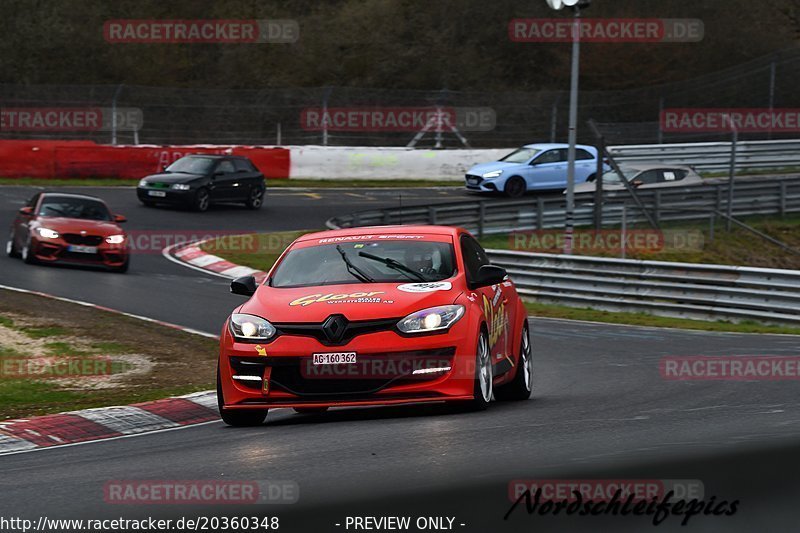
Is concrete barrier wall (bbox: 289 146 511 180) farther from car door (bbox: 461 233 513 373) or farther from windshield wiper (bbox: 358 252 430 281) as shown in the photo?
windshield wiper (bbox: 358 252 430 281)

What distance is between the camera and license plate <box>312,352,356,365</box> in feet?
26.8

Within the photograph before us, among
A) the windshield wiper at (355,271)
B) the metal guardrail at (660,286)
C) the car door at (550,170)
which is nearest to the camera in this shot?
the windshield wiper at (355,271)

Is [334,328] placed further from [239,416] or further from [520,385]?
[520,385]

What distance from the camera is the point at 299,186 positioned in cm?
3800

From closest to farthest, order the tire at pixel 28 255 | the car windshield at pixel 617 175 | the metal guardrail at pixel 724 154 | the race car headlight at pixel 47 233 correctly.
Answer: the race car headlight at pixel 47 233 < the tire at pixel 28 255 < the metal guardrail at pixel 724 154 < the car windshield at pixel 617 175

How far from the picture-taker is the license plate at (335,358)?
816cm

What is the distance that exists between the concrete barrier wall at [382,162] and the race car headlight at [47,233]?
17.5 metres

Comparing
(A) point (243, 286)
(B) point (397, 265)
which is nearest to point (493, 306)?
(B) point (397, 265)

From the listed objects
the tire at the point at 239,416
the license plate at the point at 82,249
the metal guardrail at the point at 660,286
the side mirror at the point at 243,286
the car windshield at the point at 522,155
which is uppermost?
the car windshield at the point at 522,155

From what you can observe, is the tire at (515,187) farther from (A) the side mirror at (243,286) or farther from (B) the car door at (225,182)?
(A) the side mirror at (243,286)

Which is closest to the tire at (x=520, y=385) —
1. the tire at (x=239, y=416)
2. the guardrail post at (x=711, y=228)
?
the tire at (x=239, y=416)

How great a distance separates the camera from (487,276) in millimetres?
9039

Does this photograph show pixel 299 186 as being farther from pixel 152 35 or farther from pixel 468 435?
pixel 468 435

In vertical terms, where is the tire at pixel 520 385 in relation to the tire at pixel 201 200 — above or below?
below
